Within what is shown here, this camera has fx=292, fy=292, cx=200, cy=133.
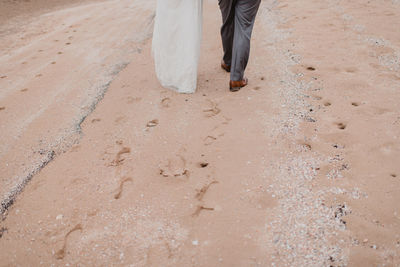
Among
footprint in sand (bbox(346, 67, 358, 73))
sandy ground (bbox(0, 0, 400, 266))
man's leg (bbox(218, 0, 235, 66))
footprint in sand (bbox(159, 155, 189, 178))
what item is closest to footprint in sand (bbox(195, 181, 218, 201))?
sandy ground (bbox(0, 0, 400, 266))

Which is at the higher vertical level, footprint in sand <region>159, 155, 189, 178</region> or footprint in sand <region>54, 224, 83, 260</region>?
footprint in sand <region>159, 155, 189, 178</region>

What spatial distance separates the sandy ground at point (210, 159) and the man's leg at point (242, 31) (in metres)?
0.23

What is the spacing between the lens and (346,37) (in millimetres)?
3381

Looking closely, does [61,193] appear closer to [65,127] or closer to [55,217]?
[55,217]

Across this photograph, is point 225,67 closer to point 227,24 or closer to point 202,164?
point 227,24

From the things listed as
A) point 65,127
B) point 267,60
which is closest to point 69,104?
point 65,127

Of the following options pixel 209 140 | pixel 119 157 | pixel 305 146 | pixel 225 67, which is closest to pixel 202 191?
pixel 209 140

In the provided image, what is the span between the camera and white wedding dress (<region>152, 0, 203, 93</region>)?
2.41 metres

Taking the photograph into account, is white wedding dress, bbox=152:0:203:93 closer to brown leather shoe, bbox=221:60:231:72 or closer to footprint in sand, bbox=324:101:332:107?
brown leather shoe, bbox=221:60:231:72

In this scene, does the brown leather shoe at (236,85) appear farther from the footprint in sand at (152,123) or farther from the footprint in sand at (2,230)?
the footprint in sand at (2,230)

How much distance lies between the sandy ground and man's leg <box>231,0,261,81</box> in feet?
0.75

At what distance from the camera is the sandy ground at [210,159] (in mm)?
1416

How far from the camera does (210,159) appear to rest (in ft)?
6.25

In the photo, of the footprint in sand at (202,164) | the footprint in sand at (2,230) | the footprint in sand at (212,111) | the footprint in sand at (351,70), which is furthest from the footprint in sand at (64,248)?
the footprint in sand at (351,70)
